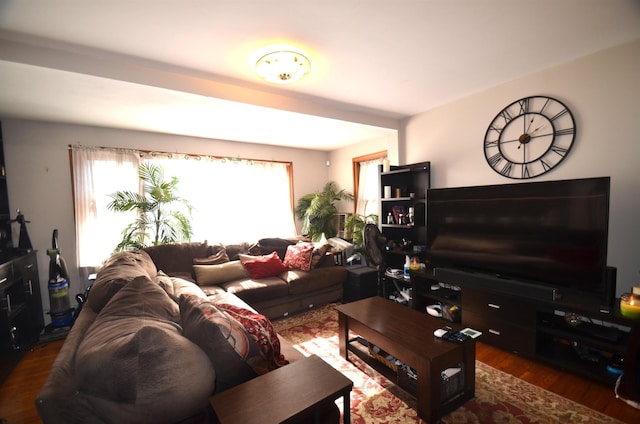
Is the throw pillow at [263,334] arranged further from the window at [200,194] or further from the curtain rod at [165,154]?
the curtain rod at [165,154]

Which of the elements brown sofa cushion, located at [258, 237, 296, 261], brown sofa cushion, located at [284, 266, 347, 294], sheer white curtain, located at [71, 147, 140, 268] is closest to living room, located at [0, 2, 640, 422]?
sheer white curtain, located at [71, 147, 140, 268]

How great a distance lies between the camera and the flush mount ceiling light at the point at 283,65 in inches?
78.5

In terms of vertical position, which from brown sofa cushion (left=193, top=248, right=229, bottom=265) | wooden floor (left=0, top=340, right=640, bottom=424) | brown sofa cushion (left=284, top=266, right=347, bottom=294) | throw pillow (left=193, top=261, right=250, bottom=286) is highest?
brown sofa cushion (left=193, top=248, right=229, bottom=265)

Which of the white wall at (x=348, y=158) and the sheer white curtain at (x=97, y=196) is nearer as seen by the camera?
the sheer white curtain at (x=97, y=196)

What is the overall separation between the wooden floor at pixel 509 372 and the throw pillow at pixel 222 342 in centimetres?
169

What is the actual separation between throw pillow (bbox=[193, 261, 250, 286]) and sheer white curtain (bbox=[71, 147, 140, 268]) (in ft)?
4.49

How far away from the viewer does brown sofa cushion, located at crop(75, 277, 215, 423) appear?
2.76 ft

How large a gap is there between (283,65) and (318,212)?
9.37ft

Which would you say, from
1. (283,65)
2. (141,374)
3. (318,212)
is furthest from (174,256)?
(141,374)

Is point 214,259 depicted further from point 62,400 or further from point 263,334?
point 62,400

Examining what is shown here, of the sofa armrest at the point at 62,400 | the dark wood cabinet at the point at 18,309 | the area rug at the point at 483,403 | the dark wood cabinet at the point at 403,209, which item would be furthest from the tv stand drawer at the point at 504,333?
the dark wood cabinet at the point at 18,309

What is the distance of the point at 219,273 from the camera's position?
3.19 meters

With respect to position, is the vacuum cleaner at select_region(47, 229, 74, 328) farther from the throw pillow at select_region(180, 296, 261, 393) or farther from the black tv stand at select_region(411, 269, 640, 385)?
the black tv stand at select_region(411, 269, 640, 385)

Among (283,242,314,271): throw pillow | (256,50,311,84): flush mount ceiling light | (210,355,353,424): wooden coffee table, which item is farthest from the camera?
(283,242,314,271): throw pillow
